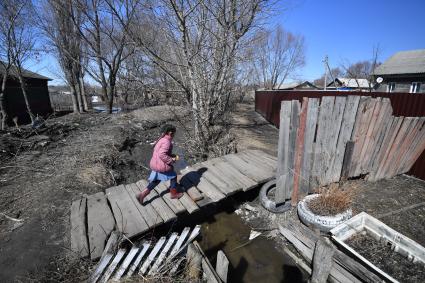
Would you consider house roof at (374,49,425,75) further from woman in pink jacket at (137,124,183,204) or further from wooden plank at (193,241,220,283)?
wooden plank at (193,241,220,283)

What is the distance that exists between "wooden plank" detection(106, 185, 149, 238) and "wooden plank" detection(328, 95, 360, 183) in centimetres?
363

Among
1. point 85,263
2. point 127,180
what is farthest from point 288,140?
point 127,180

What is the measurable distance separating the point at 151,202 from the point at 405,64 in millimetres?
24589

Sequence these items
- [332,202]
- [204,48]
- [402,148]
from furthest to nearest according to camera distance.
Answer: [204,48] < [402,148] < [332,202]

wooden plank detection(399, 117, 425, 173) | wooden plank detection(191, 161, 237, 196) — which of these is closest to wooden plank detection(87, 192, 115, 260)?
wooden plank detection(191, 161, 237, 196)

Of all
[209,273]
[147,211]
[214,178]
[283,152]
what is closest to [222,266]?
[209,273]

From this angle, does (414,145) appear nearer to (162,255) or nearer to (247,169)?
(247,169)

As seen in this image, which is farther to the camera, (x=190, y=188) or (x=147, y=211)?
(x=190, y=188)

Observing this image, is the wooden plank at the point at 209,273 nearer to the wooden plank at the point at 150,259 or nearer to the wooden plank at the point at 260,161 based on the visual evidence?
the wooden plank at the point at 150,259

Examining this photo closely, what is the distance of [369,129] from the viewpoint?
14.9ft

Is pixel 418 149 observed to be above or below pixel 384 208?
above

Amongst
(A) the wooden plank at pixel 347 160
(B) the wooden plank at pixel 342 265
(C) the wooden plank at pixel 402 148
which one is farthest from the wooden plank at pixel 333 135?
(C) the wooden plank at pixel 402 148

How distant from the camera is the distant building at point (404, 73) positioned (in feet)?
56.9

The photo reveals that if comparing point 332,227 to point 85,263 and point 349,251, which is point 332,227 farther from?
point 85,263
